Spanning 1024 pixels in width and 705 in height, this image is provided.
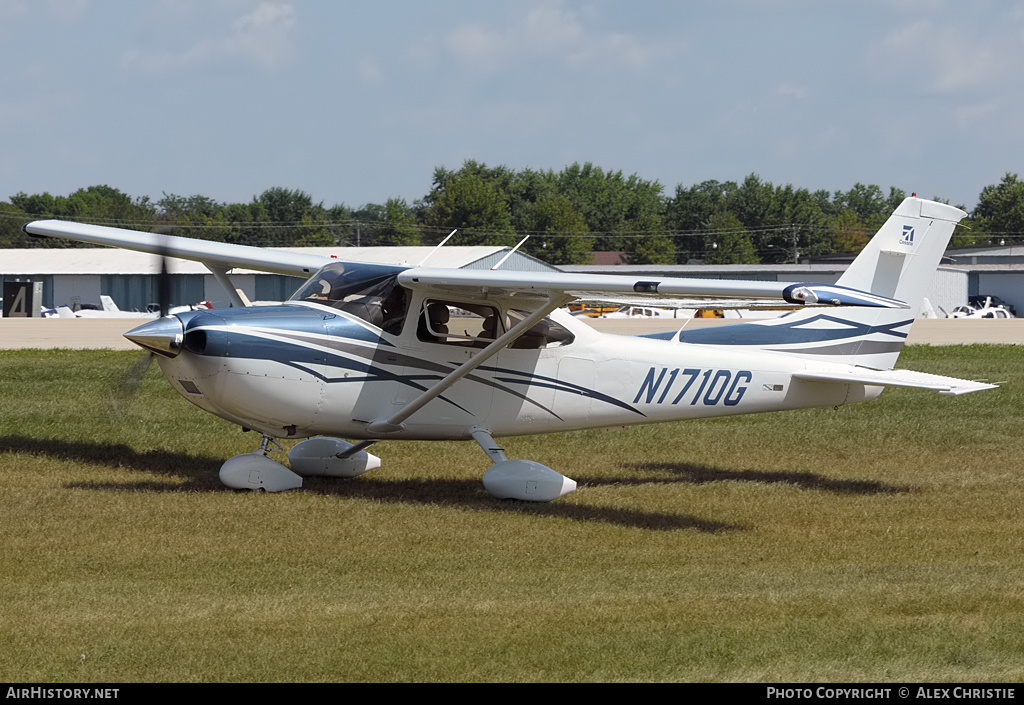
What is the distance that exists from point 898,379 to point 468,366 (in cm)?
423

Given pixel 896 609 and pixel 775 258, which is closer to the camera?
pixel 896 609

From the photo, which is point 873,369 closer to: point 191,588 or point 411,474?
point 411,474

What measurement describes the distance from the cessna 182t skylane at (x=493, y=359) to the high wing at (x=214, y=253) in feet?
0.24

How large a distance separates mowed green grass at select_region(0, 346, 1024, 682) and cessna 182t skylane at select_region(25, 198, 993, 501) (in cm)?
67

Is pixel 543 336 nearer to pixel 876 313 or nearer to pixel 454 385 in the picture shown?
pixel 454 385

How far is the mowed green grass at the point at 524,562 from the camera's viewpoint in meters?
6.19

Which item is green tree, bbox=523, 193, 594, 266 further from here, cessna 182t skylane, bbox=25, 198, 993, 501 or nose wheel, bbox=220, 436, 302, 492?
nose wheel, bbox=220, 436, 302, 492

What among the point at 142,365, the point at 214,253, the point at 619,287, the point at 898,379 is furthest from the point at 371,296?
the point at 898,379

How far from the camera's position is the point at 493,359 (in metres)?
11.7

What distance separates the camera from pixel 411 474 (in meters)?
12.8

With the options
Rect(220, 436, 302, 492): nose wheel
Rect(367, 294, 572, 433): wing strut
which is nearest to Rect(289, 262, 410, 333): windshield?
Rect(367, 294, 572, 433): wing strut

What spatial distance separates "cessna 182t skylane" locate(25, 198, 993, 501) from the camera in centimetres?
1068
